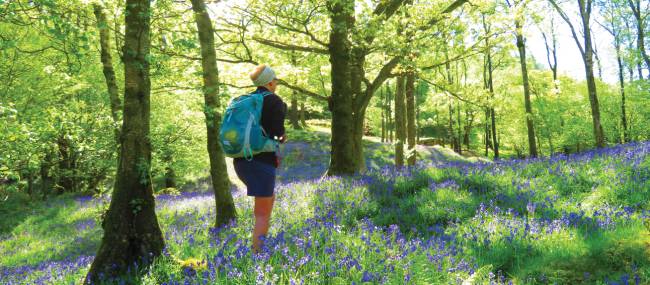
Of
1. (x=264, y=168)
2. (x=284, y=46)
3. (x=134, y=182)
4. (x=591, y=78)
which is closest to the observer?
(x=264, y=168)

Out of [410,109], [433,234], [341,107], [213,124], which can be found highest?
[410,109]

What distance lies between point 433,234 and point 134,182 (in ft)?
12.7

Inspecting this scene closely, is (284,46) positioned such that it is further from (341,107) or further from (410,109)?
(410,109)

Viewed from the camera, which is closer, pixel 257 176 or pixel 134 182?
pixel 257 176

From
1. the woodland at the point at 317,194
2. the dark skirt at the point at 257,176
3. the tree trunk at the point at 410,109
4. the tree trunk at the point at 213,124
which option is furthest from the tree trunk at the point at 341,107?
the dark skirt at the point at 257,176

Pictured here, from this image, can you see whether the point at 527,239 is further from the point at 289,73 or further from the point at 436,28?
the point at 289,73

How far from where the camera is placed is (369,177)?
8750 millimetres

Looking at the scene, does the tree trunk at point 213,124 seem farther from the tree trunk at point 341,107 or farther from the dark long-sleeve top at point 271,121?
the tree trunk at point 341,107

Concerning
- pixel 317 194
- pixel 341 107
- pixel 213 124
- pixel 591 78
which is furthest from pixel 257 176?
pixel 591 78

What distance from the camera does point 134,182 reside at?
186 inches

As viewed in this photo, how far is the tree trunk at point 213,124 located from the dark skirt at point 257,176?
6.97 feet

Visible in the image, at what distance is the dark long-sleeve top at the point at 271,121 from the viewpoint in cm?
450

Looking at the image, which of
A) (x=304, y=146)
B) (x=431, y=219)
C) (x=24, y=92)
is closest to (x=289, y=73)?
(x=431, y=219)

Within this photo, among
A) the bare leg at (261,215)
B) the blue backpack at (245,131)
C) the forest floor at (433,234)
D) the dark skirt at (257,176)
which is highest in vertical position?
the blue backpack at (245,131)
